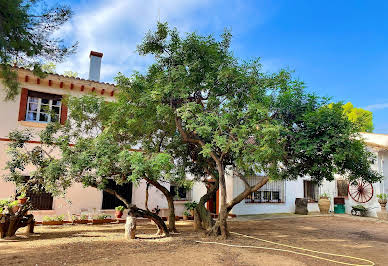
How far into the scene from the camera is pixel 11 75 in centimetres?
608

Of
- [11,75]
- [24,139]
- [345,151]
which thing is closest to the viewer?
[11,75]

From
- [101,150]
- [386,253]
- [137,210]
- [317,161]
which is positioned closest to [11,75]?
[101,150]

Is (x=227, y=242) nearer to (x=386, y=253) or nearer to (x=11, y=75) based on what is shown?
(x=386, y=253)

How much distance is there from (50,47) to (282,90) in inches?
240

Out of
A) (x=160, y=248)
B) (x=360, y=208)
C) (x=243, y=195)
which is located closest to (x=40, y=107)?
(x=160, y=248)

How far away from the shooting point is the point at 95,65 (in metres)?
13.2

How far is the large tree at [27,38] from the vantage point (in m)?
5.06

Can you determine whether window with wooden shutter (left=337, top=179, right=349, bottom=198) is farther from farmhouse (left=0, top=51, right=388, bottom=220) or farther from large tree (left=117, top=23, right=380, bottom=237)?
large tree (left=117, top=23, right=380, bottom=237)

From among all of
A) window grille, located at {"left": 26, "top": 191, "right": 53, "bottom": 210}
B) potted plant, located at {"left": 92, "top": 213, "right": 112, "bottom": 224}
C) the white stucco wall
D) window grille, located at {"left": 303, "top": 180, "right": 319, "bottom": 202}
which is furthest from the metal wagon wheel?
window grille, located at {"left": 26, "top": 191, "right": 53, "bottom": 210}

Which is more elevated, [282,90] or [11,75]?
[282,90]

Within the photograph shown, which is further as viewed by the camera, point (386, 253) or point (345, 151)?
point (386, 253)

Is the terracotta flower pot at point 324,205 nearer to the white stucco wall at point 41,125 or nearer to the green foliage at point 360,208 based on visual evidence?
the green foliage at point 360,208

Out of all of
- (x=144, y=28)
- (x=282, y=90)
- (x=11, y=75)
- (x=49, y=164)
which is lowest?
(x=49, y=164)

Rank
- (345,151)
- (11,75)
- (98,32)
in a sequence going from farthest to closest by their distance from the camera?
1. (98,32)
2. (345,151)
3. (11,75)
